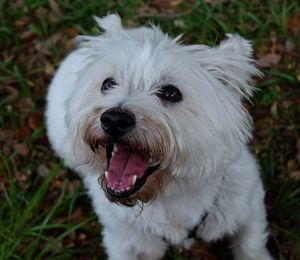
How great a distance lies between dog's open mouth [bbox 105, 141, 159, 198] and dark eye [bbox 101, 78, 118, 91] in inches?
10.9

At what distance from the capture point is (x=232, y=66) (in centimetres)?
273

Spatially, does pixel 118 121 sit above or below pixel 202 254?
above

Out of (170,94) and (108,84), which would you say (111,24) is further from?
(170,94)

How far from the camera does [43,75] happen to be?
4930 millimetres

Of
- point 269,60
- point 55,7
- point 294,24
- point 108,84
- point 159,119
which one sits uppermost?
point 159,119

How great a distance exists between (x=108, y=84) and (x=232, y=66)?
21.7 inches

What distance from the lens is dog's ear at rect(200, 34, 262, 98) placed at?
271cm

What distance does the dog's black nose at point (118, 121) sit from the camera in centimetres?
241

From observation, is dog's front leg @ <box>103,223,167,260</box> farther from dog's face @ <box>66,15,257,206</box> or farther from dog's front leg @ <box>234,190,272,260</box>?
dog's face @ <box>66,15,257,206</box>

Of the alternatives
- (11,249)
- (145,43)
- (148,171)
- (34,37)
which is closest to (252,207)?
(148,171)

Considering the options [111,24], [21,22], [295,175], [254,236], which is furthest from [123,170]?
[21,22]

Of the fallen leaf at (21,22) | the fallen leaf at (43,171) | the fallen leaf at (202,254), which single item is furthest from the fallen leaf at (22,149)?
the fallen leaf at (202,254)

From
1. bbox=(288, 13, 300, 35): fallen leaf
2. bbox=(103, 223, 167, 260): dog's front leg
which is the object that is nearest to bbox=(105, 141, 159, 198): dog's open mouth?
bbox=(103, 223, 167, 260): dog's front leg

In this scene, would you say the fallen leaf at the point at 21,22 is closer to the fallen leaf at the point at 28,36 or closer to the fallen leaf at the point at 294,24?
the fallen leaf at the point at 28,36
